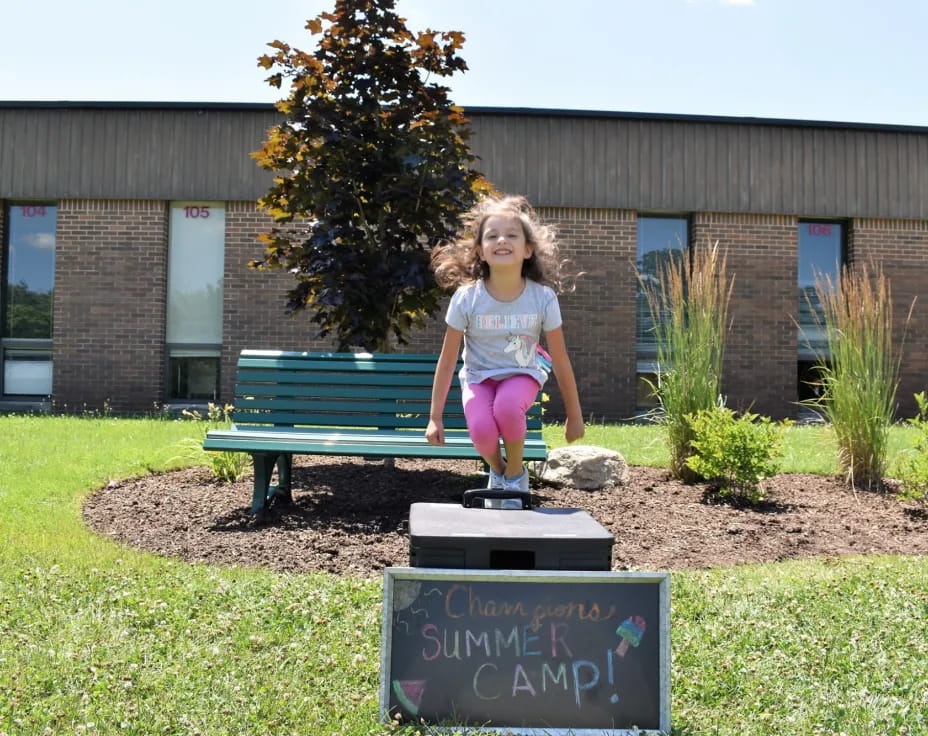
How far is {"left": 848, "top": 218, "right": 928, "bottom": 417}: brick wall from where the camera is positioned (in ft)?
43.0

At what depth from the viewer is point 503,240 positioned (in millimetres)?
3619

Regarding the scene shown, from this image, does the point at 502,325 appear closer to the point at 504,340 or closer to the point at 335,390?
the point at 504,340

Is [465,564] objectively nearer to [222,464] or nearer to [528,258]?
[528,258]

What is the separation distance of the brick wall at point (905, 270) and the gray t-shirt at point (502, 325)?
11.1m

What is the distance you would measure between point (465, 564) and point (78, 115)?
1293cm

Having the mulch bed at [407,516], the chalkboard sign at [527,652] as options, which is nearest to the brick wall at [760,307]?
the mulch bed at [407,516]

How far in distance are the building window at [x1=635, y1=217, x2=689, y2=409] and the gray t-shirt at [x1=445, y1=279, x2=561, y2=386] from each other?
9.01 m

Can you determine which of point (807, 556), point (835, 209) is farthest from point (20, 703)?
point (835, 209)

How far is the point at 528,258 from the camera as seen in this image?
392cm

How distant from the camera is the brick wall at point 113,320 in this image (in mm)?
12594

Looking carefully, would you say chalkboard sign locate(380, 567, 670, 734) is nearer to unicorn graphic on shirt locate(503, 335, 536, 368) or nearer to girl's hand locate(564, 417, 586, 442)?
girl's hand locate(564, 417, 586, 442)

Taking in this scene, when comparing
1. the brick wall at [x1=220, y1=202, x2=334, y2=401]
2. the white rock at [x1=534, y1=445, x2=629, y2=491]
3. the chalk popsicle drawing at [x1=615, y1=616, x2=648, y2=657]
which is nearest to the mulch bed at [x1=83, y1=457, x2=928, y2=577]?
the white rock at [x1=534, y1=445, x2=629, y2=491]

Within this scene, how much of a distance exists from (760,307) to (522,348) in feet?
33.0

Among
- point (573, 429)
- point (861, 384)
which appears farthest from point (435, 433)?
point (861, 384)
